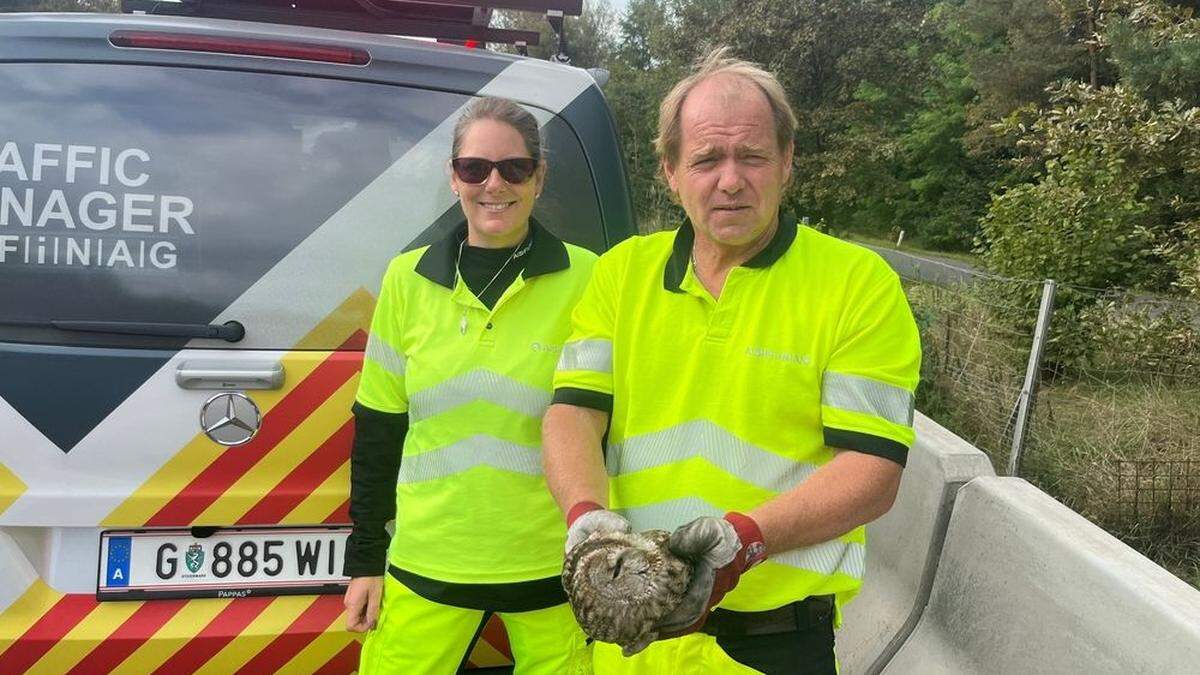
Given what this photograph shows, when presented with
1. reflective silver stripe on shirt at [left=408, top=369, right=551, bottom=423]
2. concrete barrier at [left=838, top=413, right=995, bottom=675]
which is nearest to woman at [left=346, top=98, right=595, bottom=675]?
reflective silver stripe on shirt at [left=408, top=369, right=551, bottom=423]

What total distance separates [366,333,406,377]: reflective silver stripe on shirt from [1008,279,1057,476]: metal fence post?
3.94m

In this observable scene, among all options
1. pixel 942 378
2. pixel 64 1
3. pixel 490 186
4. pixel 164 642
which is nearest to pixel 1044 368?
pixel 942 378

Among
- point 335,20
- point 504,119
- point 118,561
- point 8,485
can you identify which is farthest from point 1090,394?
point 8,485

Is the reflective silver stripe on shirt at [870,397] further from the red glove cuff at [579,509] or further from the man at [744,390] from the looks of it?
the red glove cuff at [579,509]

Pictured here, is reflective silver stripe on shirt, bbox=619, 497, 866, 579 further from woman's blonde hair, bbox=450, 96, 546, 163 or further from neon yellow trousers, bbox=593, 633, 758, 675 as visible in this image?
woman's blonde hair, bbox=450, 96, 546, 163

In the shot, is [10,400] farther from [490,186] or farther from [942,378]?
[942,378]

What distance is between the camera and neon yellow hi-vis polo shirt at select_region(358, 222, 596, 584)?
200cm

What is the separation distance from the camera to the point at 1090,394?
5.73 metres

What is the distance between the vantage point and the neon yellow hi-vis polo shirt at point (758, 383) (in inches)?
63.9

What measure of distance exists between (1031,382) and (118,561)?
448 centimetres

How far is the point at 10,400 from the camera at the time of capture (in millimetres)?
2100

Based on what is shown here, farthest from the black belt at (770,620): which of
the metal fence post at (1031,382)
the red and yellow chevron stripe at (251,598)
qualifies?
the metal fence post at (1031,382)

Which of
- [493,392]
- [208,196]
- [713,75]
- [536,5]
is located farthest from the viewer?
[536,5]

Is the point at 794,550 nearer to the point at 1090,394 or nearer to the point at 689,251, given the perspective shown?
the point at 689,251
